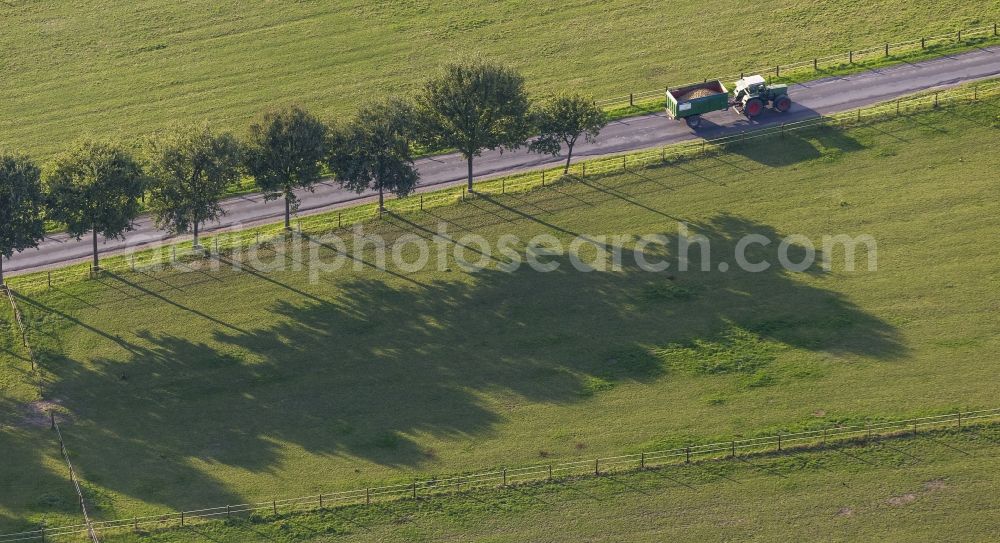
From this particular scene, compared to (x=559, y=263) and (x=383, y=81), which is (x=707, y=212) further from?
(x=383, y=81)

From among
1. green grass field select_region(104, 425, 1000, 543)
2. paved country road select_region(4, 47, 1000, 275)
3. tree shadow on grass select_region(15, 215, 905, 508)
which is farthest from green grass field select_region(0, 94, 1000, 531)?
paved country road select_region(4, 47, 1000, 275)

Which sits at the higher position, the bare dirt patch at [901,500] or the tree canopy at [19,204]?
the tree canopy at [19,204]

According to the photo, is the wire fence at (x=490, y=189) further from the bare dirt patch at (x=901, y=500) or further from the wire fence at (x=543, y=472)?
the bare dirt patch at (x=901, y=500)

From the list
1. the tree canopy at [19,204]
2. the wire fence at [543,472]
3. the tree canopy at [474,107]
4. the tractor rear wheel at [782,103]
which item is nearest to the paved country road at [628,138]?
the tractor rear wheel at [782,103]

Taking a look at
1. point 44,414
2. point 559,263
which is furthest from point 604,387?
point 44,414

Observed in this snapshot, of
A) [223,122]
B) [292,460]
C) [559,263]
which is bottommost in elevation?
[292,460]
